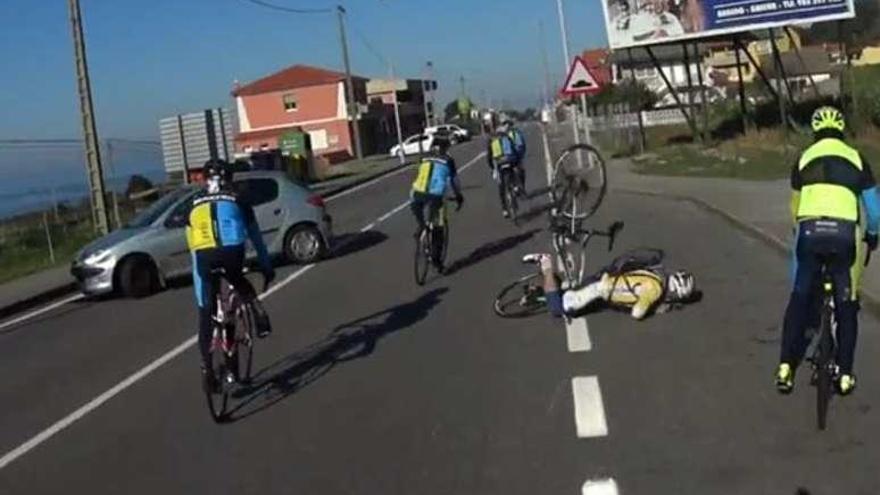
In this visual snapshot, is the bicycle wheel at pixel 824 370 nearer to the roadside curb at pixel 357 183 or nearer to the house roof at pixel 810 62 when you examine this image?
the roadside curb at pixel 357 183

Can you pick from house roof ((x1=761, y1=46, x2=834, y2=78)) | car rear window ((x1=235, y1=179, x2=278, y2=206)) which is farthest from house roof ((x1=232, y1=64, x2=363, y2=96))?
car rear window ((x1=235, y1=179, x2=278, y2=206))

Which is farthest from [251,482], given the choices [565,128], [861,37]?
[861,37]

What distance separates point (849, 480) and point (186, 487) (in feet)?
11.0

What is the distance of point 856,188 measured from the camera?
7.17 metres

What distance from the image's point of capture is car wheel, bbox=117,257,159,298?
720 inches

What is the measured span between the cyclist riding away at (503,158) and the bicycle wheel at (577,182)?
278 inches

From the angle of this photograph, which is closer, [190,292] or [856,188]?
[856,188]

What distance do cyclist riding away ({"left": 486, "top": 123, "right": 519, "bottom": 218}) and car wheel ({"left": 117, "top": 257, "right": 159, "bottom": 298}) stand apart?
24.4 feet

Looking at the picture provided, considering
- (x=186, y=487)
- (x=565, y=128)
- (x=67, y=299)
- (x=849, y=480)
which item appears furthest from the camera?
(x=565, y=128)

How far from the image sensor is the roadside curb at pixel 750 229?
1062 centimetres

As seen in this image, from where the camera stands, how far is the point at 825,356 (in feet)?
23.4

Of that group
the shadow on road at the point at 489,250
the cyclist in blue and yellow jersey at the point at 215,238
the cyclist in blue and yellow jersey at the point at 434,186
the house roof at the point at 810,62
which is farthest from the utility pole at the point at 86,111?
the house roof at the point at 810,62

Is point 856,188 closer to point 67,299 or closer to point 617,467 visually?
point 617,467

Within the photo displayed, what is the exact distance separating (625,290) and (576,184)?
150 inches
